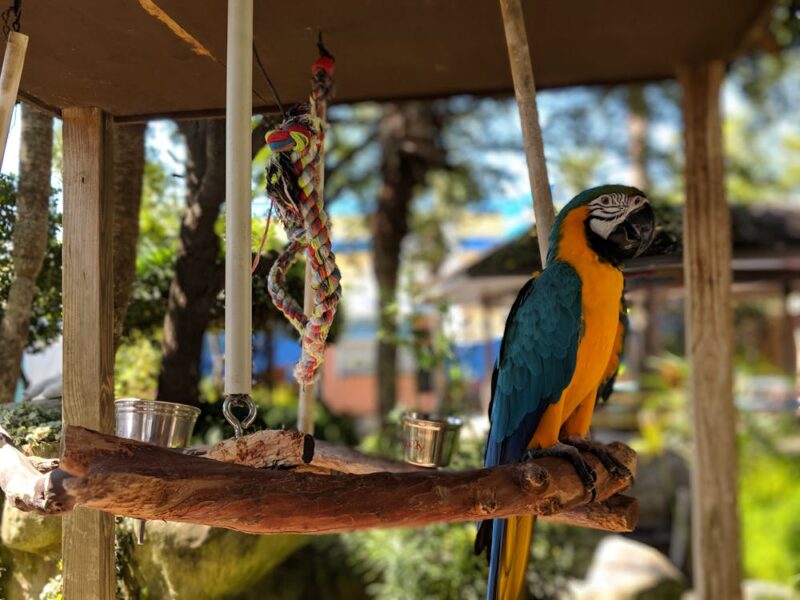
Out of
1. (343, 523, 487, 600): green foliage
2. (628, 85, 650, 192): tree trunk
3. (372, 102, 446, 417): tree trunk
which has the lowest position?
(343, 523, 487, 600): green foliage

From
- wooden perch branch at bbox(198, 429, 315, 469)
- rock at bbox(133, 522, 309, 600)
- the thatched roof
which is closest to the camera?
wooden perch branch at bbox(198, 429, 315, 469)

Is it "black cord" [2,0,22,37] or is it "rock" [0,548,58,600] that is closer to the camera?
"black cord" [2,0,22,37]

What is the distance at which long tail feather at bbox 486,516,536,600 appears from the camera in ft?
6.00

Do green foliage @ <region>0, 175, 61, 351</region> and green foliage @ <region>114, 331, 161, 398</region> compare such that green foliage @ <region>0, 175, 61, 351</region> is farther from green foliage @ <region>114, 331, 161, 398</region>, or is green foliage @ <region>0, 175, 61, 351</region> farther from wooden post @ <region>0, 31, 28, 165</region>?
wooden post @ <region>0, 31, 28, 165</region>

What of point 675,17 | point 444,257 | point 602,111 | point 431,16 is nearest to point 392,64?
point 431,16

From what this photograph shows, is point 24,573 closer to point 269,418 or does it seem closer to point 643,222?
point 643,222

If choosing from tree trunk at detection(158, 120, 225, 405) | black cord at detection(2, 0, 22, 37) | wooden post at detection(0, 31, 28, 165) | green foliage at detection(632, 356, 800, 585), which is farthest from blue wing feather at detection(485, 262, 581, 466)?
green foliage at detection(632, 356, 800, 585)

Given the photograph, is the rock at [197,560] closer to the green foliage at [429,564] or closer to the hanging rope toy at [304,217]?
the hanging rope toy at [304,217]

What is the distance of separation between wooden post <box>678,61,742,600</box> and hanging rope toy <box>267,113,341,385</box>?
5.03 feet

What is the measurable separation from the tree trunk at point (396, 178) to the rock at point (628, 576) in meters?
2.11

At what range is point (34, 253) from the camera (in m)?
2.16

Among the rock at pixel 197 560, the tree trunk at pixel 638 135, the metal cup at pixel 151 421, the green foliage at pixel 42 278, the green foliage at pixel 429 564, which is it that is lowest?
the green foliage at pixel 429 564

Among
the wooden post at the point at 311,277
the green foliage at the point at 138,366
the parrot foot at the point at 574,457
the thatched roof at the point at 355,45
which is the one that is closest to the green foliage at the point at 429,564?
the wooden post at the point at 311,277

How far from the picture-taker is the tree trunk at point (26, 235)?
213 cm
